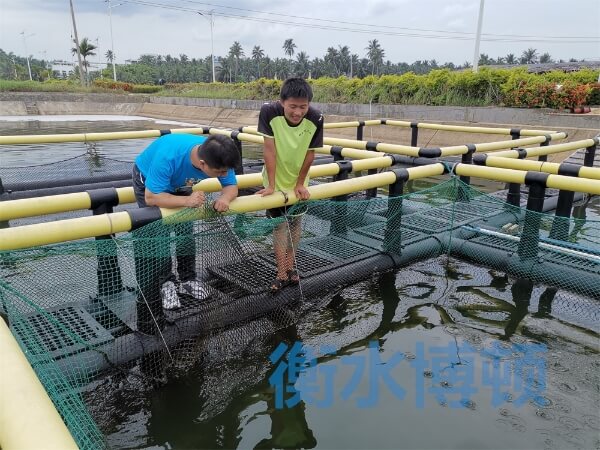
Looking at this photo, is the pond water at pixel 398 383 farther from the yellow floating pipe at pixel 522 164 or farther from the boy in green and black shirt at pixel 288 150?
the yellow floating pipe at pixel 522 164

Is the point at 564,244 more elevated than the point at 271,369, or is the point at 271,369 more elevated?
the point at 564,244

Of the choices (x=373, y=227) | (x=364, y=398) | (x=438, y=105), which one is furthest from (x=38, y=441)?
(x=438, y=105)

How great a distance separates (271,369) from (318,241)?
5.24 feet

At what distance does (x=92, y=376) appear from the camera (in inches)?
96.1

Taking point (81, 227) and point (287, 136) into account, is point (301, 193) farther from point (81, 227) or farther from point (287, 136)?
point (81, 227)

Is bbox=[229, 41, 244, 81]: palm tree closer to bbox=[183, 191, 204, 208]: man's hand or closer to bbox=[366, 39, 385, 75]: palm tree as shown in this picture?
bbox=[366, 39, 385, 75]: palm tree

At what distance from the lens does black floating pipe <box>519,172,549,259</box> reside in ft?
12.0

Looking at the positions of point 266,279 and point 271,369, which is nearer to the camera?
point 271,369

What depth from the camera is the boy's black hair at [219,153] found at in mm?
2473

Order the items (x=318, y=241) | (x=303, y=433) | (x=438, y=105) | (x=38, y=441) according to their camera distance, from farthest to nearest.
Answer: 1. (x=438, y=105)
2. (x=318, y=241)
3. (x=303, y=433)
4. (x=38, y=441)

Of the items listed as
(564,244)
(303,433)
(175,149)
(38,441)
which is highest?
(175,149)

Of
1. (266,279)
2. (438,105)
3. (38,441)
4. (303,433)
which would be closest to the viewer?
(38,441)

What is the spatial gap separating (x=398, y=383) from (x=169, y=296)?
1.48m

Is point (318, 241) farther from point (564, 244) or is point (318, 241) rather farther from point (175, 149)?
point (564, 244)
